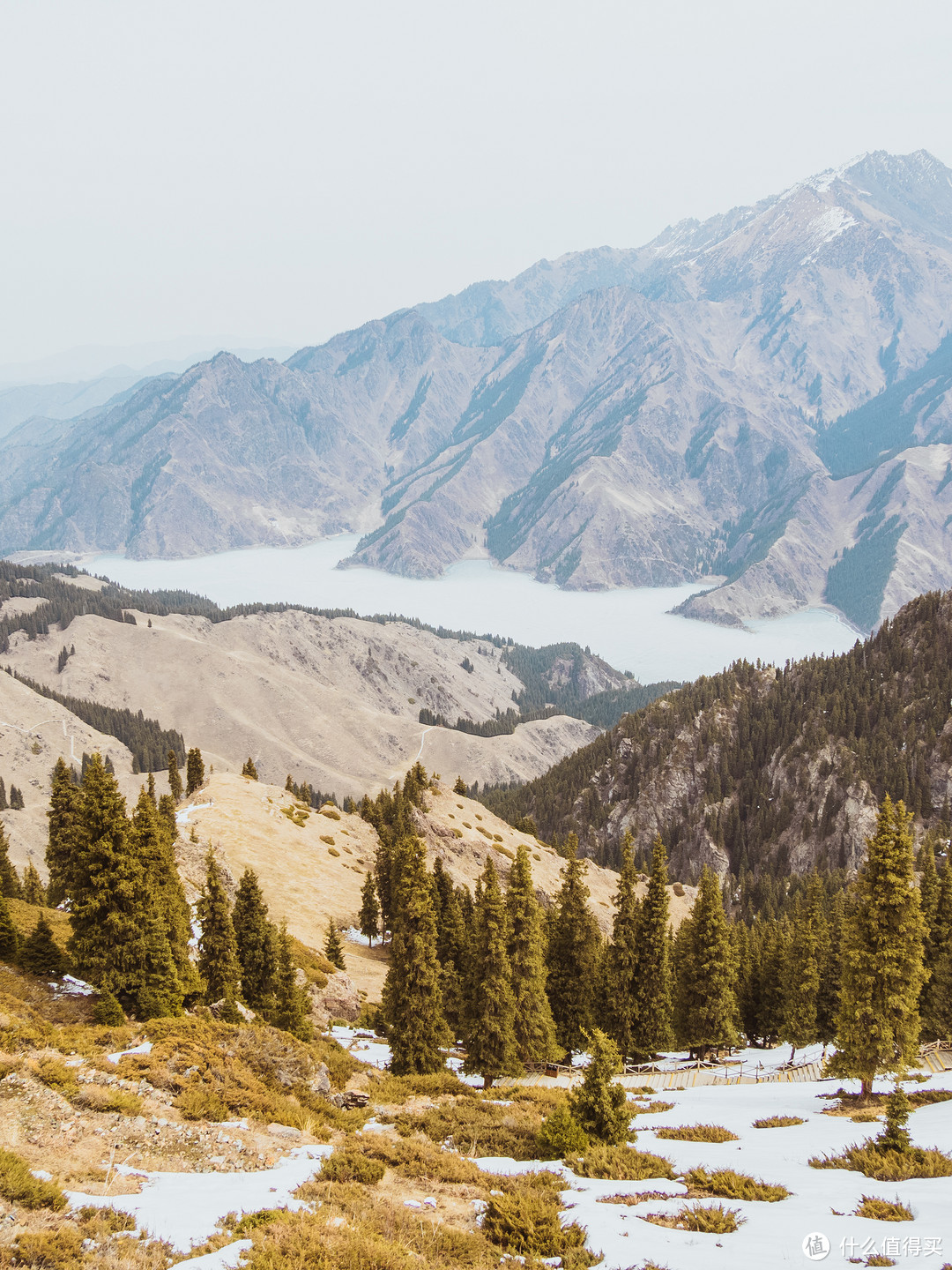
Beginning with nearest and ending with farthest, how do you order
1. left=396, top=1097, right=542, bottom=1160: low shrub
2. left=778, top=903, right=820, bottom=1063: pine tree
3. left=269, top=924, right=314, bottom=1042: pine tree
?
left=396, top=1097, right=542, bottom=1160: low shrub < left=269, top=924, right=314, bottom=1042: pine tree < left=778, top=903, right=820, bottom=1063: pine tree

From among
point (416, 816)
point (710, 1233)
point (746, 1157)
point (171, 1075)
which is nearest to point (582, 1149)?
point (746, 1157)

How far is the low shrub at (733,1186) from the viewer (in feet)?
79.7

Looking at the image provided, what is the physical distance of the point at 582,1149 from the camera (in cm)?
2866

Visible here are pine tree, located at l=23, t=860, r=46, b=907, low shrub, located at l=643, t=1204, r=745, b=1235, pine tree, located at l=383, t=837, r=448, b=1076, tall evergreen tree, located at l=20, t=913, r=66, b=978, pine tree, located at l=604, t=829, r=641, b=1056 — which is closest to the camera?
low shrub, located at l=643, t=1204, r=745, b=1235

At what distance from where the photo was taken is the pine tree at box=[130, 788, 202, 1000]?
37094 mm

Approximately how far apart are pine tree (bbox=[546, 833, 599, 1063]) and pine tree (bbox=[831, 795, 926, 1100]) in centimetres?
2249

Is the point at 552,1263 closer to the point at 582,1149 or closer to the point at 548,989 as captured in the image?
the point at 582,1149

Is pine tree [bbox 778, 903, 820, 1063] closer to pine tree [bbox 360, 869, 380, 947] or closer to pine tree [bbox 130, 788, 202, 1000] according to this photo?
pine tree [bbox 360, 869, 380, 947]

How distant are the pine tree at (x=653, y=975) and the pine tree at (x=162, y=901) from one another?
32274mm

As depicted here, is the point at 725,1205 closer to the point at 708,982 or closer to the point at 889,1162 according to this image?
the point at 889,1162

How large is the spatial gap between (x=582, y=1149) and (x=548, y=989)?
1284 inches
